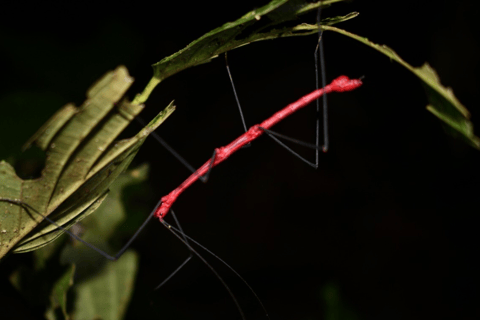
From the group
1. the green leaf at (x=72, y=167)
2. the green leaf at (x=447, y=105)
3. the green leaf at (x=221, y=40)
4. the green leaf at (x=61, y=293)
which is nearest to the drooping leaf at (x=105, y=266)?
the green leaf at (x=61, y=293)

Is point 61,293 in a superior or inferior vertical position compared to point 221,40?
inferior

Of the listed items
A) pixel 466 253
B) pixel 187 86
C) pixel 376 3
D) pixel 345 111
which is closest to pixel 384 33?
pixel 376 3

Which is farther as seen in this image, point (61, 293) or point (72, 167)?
point (61, 293)

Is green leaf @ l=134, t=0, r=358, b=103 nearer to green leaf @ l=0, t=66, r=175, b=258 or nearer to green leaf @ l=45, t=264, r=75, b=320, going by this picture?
green leaf @ l=0, t=66, r=175, b=258

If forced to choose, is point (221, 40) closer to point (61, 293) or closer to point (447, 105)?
point (447, 105)

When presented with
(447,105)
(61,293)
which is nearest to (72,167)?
(61,293)

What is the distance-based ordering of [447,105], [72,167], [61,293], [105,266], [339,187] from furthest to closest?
[339,187], [105,266], [61,293], [72,167], [447,105]

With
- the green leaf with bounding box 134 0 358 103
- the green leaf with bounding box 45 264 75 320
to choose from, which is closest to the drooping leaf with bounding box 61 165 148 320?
the green leaf with bounding box 45 264 75 320

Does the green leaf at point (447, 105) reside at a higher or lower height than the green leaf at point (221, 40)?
lower

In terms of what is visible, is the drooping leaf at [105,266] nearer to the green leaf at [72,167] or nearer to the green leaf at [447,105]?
the green leaf at [72,167]
